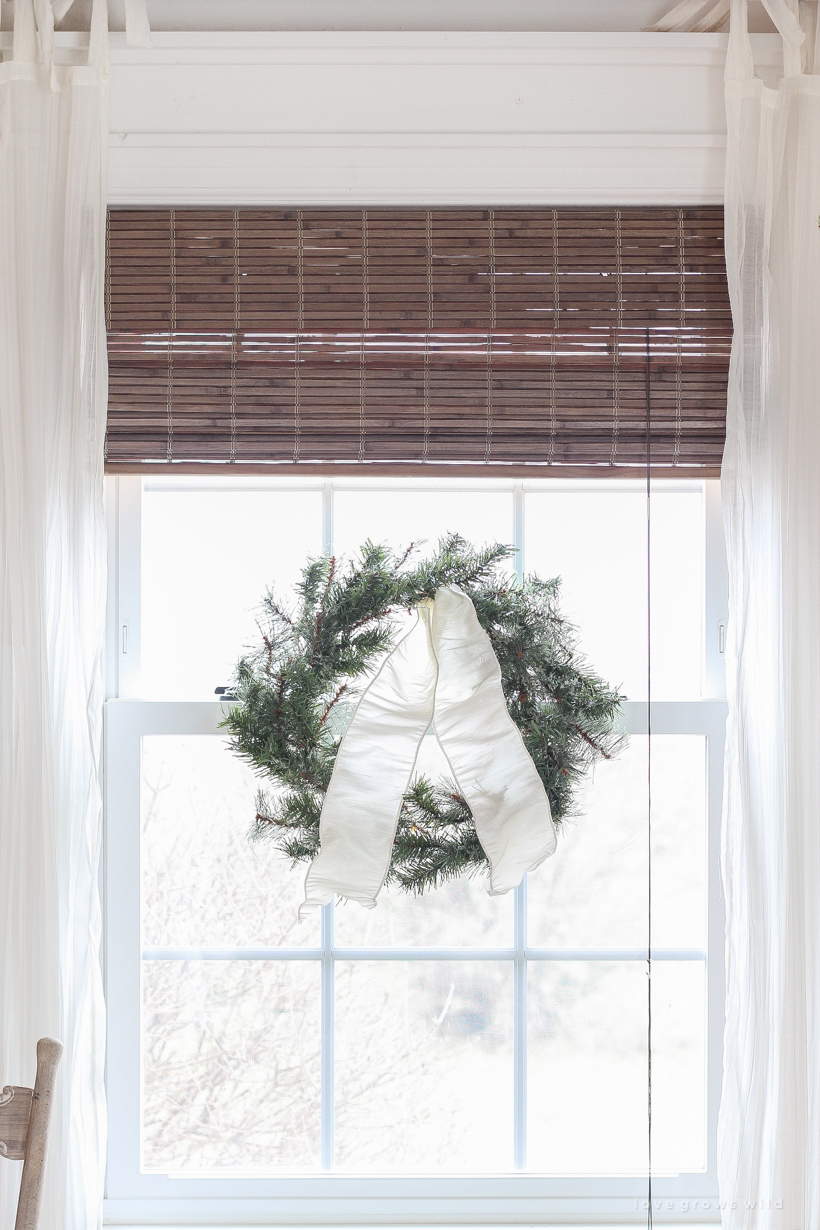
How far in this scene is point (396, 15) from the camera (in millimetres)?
1364

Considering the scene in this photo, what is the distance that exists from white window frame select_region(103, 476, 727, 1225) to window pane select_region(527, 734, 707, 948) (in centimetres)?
2

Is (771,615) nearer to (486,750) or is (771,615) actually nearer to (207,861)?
(486,750)

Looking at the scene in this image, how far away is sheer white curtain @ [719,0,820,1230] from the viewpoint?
126cm

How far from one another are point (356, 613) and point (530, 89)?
0.85 m

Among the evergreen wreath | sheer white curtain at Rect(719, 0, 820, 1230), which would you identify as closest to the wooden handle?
the evergreen wreath

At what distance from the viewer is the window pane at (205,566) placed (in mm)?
1498

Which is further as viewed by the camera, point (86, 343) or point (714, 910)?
point (714, 910)

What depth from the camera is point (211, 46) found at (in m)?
1.34

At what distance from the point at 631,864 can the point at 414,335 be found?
94cm

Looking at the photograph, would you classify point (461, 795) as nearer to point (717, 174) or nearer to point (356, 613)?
point (356, 613)

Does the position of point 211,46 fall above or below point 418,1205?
above

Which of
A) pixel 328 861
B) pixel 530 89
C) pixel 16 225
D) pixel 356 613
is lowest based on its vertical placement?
pixel 328 861

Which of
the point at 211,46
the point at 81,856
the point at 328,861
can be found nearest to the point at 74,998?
the point at 81,856

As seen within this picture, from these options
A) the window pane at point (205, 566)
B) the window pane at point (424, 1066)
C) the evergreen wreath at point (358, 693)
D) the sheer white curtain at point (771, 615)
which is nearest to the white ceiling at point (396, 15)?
the sheer white curtain at point (771, 615)
